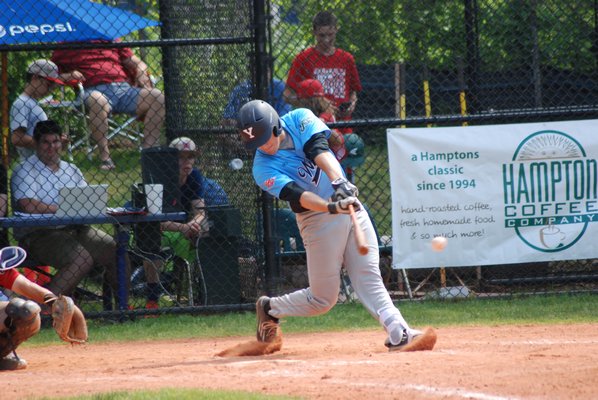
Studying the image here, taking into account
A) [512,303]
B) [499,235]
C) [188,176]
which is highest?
[188,176]

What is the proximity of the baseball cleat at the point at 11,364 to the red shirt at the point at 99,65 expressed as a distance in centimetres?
447

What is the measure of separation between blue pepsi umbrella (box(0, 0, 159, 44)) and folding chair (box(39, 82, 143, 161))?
116cm

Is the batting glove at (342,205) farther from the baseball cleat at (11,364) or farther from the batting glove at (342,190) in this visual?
the baseball cleat at (11,364)

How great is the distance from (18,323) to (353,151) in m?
3.39

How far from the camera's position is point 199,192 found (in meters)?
8.23

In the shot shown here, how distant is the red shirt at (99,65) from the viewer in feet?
32.3

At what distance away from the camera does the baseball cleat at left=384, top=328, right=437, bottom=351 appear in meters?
5.66

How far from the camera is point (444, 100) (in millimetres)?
11242

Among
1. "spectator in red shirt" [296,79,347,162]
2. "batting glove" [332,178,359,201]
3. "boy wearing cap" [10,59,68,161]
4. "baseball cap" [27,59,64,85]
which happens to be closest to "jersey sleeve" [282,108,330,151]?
"batting glove" [332,178,359,201]

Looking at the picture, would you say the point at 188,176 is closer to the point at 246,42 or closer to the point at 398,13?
the point at 246,42

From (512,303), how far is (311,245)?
266cm

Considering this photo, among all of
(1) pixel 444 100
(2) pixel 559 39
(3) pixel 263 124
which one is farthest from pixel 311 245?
(1) pixel 444 100

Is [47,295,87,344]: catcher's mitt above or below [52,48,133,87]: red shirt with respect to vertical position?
below

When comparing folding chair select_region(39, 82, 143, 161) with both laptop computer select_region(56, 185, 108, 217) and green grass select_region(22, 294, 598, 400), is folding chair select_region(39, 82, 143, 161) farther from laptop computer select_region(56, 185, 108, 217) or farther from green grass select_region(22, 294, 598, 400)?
green grass select_region(22, 294, 598, 400)
